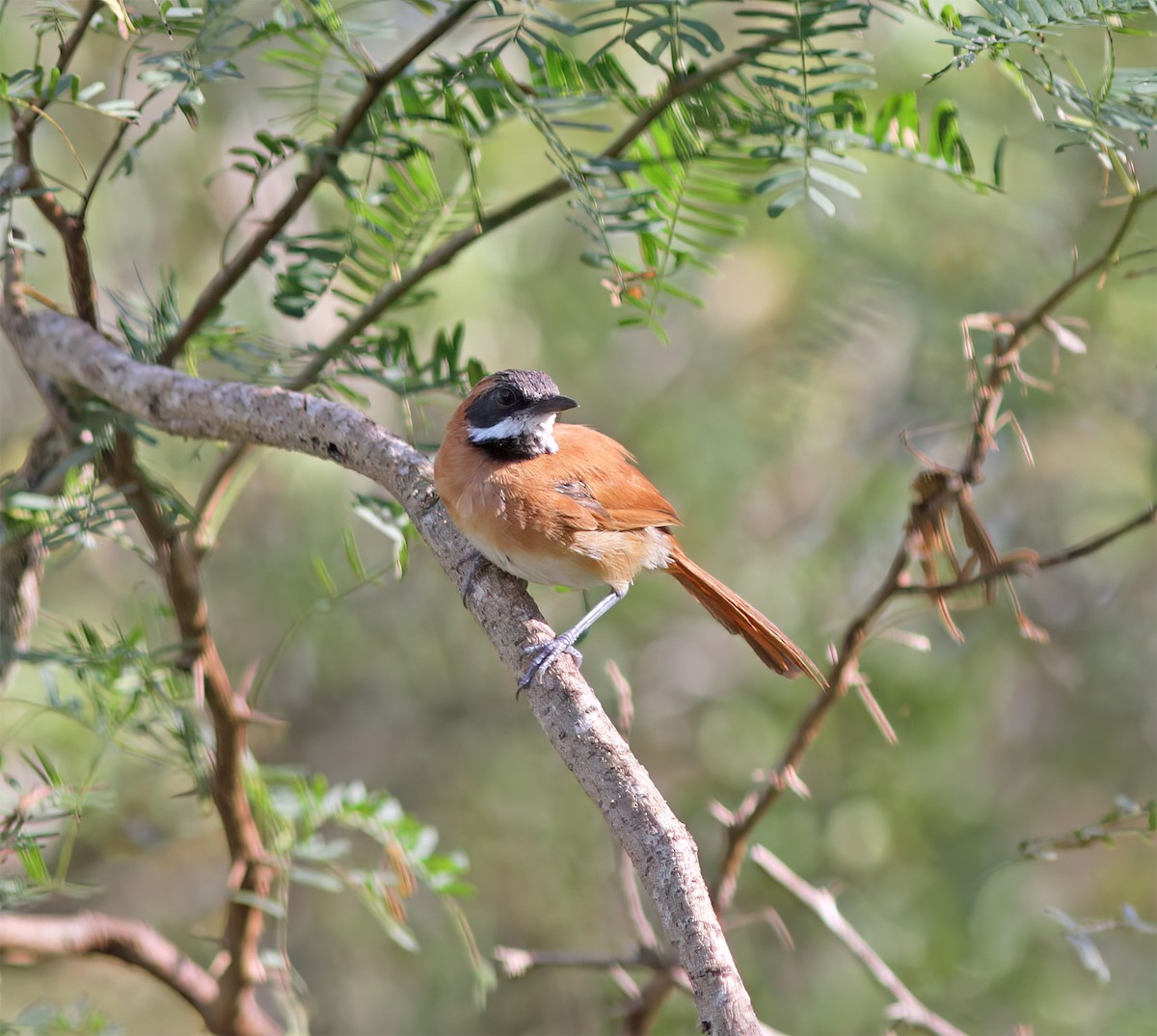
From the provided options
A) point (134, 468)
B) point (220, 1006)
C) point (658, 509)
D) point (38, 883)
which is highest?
point (134, 468)

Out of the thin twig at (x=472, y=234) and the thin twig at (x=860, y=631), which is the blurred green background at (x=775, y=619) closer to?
the thin twig at (x=860, y=631)

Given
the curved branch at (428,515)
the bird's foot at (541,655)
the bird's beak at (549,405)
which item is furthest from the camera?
the bird's beak at (549,405)

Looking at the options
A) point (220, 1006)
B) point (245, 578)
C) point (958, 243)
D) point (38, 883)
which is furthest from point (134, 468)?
point (958, 243)

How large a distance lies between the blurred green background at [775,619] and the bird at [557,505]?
1.53 meters

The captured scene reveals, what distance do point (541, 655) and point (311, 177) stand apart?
1.06 meters

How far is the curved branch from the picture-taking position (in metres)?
1.36

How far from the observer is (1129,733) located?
4926 millimetres

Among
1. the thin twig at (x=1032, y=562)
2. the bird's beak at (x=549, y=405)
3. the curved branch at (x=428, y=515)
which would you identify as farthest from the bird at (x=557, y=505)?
the thin twig at (x=1032, y=562)

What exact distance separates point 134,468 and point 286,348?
18.3 inches

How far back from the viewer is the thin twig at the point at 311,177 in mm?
→ 1991

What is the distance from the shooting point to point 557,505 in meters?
2.67

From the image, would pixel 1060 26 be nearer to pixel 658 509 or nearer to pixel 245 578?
pixel 658 509

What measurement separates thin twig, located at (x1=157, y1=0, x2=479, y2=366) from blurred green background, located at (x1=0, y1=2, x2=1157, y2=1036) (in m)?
2.03

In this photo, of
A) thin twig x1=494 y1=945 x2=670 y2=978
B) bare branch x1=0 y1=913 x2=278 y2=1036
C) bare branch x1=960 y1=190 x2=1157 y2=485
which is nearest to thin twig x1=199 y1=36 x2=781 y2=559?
bare branch x1=960 y1=190 x2=1157 y2=485
